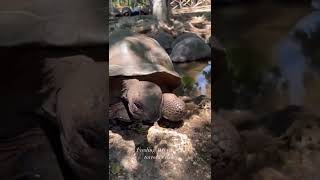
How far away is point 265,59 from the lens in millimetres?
1072

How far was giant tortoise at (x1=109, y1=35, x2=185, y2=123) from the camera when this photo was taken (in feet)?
3.69

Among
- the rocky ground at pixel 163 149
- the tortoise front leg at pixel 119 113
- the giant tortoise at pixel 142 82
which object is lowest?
the rocky ground at pixel 163 149

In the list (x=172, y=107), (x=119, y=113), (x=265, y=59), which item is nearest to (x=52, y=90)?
(x=119, y=113)

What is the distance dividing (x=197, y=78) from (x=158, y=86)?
12cm

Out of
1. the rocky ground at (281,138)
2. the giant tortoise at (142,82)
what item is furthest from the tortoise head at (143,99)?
the rocky ground at (281,138)

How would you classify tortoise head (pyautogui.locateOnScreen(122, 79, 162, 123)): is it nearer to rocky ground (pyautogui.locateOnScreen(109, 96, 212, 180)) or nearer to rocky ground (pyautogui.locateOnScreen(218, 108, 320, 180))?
rocky ground (pyautogui.locateOnScreen(109, 96, 212, 180))

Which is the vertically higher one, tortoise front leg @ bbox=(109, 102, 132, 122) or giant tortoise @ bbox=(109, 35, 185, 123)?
giant tortoise @ bbox=(109, 35, 185, 123)

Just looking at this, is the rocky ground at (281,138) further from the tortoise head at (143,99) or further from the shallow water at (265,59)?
the tortoise head at (143,99)

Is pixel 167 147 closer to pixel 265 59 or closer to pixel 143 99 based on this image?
pixel 143 99

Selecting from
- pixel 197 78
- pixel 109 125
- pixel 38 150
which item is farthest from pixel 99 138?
pixel 197 78

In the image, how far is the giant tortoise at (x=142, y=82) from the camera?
1.13 metres

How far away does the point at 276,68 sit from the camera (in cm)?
107

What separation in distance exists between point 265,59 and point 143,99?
0.36 metres

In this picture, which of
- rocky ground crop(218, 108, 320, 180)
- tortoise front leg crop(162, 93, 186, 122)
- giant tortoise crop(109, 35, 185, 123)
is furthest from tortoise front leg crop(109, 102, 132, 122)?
rocky ground crop(218, 108, 320, 180)
